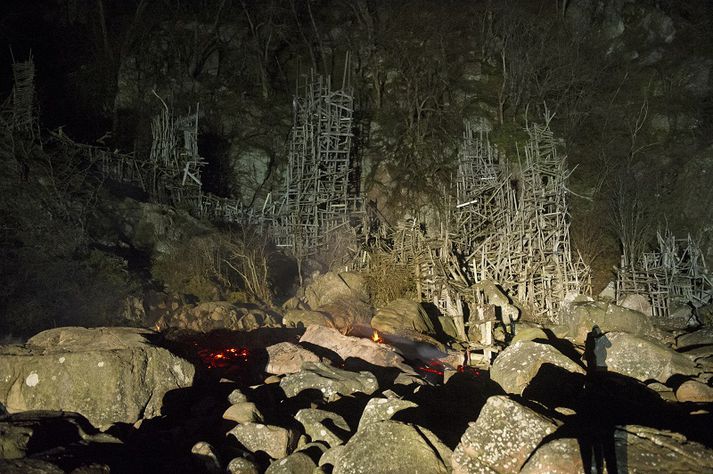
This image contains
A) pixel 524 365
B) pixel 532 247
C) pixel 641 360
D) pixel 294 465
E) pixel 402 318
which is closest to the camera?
pixel 294 465

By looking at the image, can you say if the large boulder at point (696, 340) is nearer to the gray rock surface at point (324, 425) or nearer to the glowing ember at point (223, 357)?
the gray rock surface at point (324, 425)

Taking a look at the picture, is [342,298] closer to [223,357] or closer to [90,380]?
[223,357]

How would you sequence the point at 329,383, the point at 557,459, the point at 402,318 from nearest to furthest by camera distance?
the point at 557,459, the point at 329,383, the point at 402,318

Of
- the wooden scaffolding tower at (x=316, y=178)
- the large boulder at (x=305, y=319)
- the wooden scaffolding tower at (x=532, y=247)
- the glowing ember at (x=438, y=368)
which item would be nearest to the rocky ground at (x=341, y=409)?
the glowing ember at (x=438, y=368)

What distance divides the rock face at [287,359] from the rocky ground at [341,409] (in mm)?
28

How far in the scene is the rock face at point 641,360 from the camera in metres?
8.70

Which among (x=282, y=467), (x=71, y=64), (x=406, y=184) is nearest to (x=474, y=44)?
(x=406, y=184)

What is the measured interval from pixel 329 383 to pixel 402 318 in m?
5.37

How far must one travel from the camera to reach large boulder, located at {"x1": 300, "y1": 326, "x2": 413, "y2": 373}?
9725 millimetres

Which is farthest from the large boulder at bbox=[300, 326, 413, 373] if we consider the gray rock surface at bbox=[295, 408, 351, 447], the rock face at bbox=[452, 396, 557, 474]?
the rock face at bbox=[452, 396, 557, 474]

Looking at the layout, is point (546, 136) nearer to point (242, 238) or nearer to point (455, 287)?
point (455, 287)

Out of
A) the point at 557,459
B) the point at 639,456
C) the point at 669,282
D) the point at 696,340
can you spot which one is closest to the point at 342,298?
the point at 696,340

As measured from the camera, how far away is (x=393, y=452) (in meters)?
5.38

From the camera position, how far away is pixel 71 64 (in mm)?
30531
